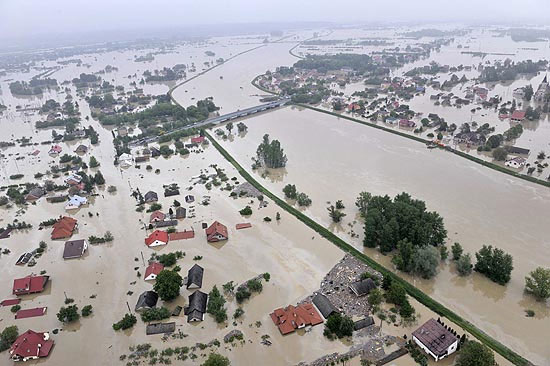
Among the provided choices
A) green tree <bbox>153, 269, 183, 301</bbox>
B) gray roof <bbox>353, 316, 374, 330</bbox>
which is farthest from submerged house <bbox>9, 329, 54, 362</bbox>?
gray roof <bbox>353, 316, 374, 330</bbox>

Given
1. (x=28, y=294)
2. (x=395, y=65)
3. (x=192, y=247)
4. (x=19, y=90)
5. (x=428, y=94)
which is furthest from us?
(x=395, y=65)

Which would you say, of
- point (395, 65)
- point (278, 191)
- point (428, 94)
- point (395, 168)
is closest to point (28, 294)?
point (278, 191)

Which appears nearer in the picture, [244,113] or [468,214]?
[468,214]

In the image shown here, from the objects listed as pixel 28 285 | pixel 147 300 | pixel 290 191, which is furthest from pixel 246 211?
pixel 28 285

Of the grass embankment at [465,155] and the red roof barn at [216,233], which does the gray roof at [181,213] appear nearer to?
the red roof barn at [216,233]

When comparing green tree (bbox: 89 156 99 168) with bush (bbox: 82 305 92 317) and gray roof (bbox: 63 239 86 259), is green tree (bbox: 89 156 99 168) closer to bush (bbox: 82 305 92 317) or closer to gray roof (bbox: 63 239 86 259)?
gray roof (bbox: 63 239 86 259)

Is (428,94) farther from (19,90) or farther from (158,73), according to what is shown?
(19,90)
